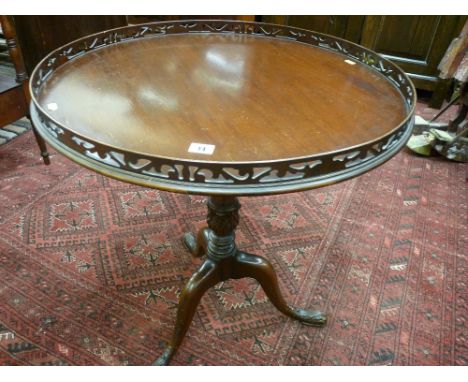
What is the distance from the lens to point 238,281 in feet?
5.79

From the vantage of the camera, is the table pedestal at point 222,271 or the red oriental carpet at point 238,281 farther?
the red oriental carpet at point 238,281

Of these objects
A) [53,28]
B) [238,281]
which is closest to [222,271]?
[238,281]

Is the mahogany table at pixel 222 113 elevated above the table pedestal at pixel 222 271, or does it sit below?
above

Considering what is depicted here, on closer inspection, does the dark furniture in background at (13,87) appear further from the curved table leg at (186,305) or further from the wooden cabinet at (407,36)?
the wooden cabinet at (407,36)

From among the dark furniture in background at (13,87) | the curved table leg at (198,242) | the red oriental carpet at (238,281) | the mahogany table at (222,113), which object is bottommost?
the red oriental carpet at (238,281)

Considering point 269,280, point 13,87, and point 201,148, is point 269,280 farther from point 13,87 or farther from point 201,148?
point 13,87

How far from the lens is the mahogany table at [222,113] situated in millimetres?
900

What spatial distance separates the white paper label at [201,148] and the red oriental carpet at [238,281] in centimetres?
85

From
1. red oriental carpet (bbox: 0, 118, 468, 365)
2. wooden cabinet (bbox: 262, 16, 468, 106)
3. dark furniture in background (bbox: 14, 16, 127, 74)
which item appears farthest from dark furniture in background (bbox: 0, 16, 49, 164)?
wooden cabinet (bbox: 262, 16, 468, 106)

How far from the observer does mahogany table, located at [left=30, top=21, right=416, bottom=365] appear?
90 centimetres

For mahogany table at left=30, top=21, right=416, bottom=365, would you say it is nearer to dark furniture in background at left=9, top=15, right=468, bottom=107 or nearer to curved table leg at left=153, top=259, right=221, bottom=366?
curved table leg at left=153, top=259, right=221, bottom=366

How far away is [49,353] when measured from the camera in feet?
4.71

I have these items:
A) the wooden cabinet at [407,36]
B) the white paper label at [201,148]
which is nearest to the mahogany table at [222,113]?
the white paper label at [201,148]

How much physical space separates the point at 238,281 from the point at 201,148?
0.94m
